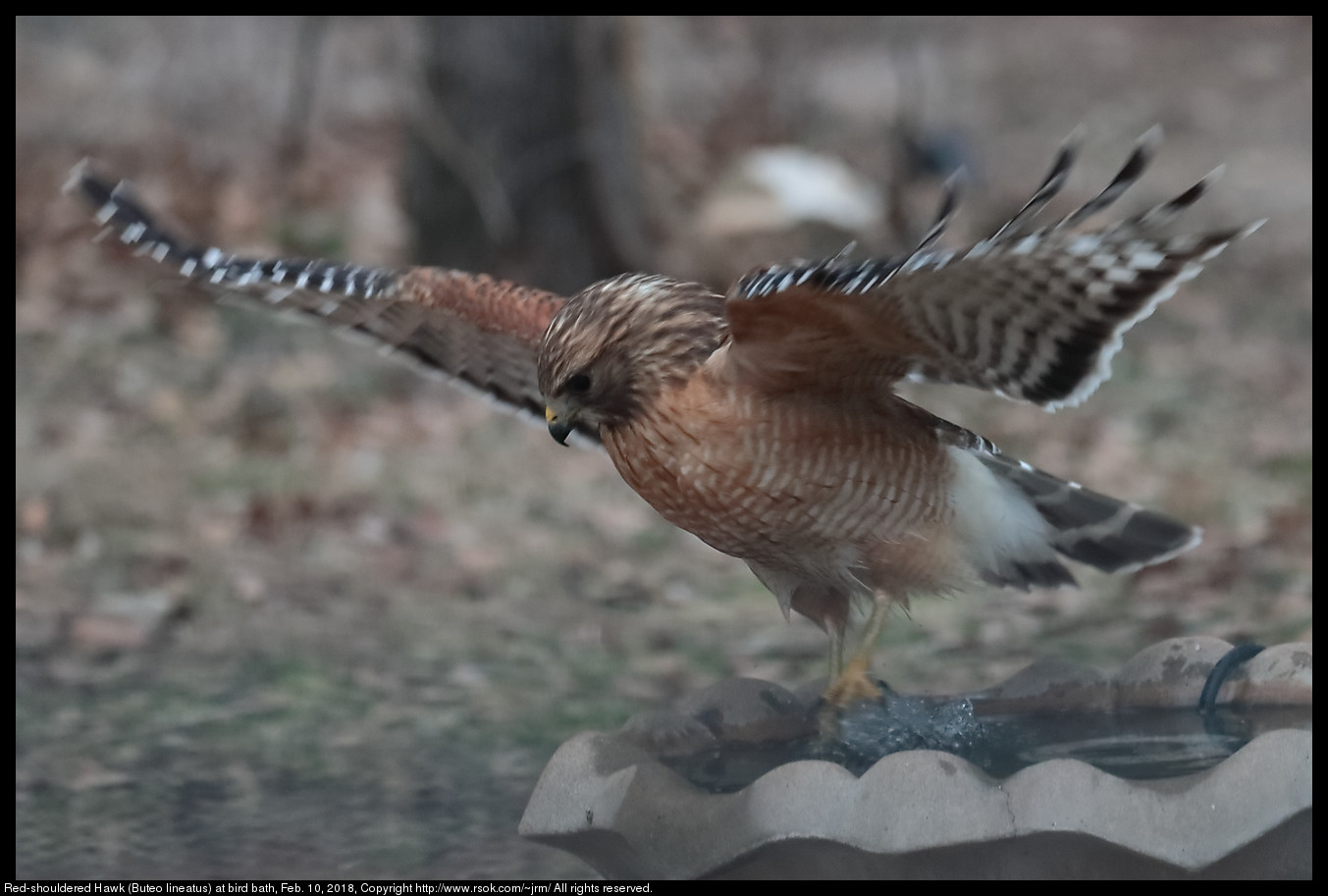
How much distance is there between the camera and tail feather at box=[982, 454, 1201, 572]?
454cm

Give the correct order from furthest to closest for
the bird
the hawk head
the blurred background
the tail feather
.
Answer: the blurred background < the tail feather < the hawk head < the bird

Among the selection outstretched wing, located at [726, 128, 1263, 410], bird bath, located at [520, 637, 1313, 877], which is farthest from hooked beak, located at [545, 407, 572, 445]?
bird bath, located at [520, 637, 1313, 877]

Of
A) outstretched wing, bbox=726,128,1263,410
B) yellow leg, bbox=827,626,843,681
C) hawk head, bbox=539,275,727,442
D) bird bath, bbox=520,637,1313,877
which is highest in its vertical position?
hawk head, bbox=539,275,727,442

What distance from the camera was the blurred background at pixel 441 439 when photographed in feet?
17.1

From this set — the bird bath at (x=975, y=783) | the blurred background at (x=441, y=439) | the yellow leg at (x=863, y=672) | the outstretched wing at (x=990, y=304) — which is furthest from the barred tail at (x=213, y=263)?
the yellow leg at (x=863, y=672)

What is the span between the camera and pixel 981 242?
3094 mm

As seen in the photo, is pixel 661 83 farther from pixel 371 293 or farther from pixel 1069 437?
pixel 371 293

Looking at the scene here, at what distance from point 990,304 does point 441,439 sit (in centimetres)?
530

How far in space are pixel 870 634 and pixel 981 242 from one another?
1477 mm

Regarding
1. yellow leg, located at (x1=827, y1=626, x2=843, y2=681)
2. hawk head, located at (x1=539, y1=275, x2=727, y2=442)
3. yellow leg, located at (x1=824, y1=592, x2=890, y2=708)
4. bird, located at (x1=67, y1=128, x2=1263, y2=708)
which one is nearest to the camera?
bird, located at (x1=67, y1=128, x2=1263, y2=708)

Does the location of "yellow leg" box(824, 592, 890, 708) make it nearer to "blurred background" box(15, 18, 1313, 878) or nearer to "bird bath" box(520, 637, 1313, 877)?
"bird bath" box(520, 637, 1313, 877)

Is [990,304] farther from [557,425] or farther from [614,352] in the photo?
[557,425]

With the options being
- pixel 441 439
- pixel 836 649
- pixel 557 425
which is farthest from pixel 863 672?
pixel 441 439

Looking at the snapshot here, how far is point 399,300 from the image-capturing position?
4691mm
